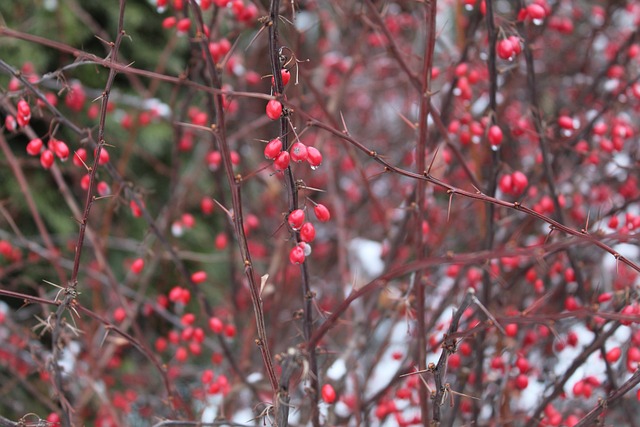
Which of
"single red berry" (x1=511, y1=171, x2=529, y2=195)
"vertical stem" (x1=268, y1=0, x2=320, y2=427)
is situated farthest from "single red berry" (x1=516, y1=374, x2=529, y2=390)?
"vertical stem" (x1=268, y1=0, x2=320, y2=427)

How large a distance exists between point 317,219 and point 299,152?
73cm

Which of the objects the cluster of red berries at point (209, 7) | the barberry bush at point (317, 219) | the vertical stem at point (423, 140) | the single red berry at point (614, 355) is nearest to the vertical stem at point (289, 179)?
the barberry bush at point (317, 219)

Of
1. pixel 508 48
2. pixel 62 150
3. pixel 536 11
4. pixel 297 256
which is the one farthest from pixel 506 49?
pixel 62 150

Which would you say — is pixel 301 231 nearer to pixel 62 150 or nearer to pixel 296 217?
pixel 296 217

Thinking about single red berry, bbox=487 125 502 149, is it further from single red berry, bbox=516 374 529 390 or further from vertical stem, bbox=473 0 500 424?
single red berry, bbox=516 374 529 390

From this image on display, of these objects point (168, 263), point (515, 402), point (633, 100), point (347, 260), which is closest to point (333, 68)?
point (347, 260)

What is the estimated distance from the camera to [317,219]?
1.95 meters

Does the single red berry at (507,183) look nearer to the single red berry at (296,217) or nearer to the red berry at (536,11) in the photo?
the red berry at (536,11)

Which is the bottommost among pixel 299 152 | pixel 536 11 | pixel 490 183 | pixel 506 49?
pixel 299 152

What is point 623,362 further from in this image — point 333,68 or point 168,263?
point 333,68

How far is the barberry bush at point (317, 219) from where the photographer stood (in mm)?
1363

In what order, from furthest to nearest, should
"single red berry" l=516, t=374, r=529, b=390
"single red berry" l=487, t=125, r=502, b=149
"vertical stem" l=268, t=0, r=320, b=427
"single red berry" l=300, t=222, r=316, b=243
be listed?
1. "single red berry" l=516, t=374, r=529, b=390
2. "single red berry" l=487, t=125, r=502, b=149
3. "single red berry" l=300, t=222, r=316, b=243
4. "vertical stem" l=268, t=0, r=320, b=427

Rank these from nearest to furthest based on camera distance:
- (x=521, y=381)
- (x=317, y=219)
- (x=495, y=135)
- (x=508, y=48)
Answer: (x=508, y=48) → (x=495, y=135) → (x=521, y=381) → (x=317, y=219)

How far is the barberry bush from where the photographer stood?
1363mm
